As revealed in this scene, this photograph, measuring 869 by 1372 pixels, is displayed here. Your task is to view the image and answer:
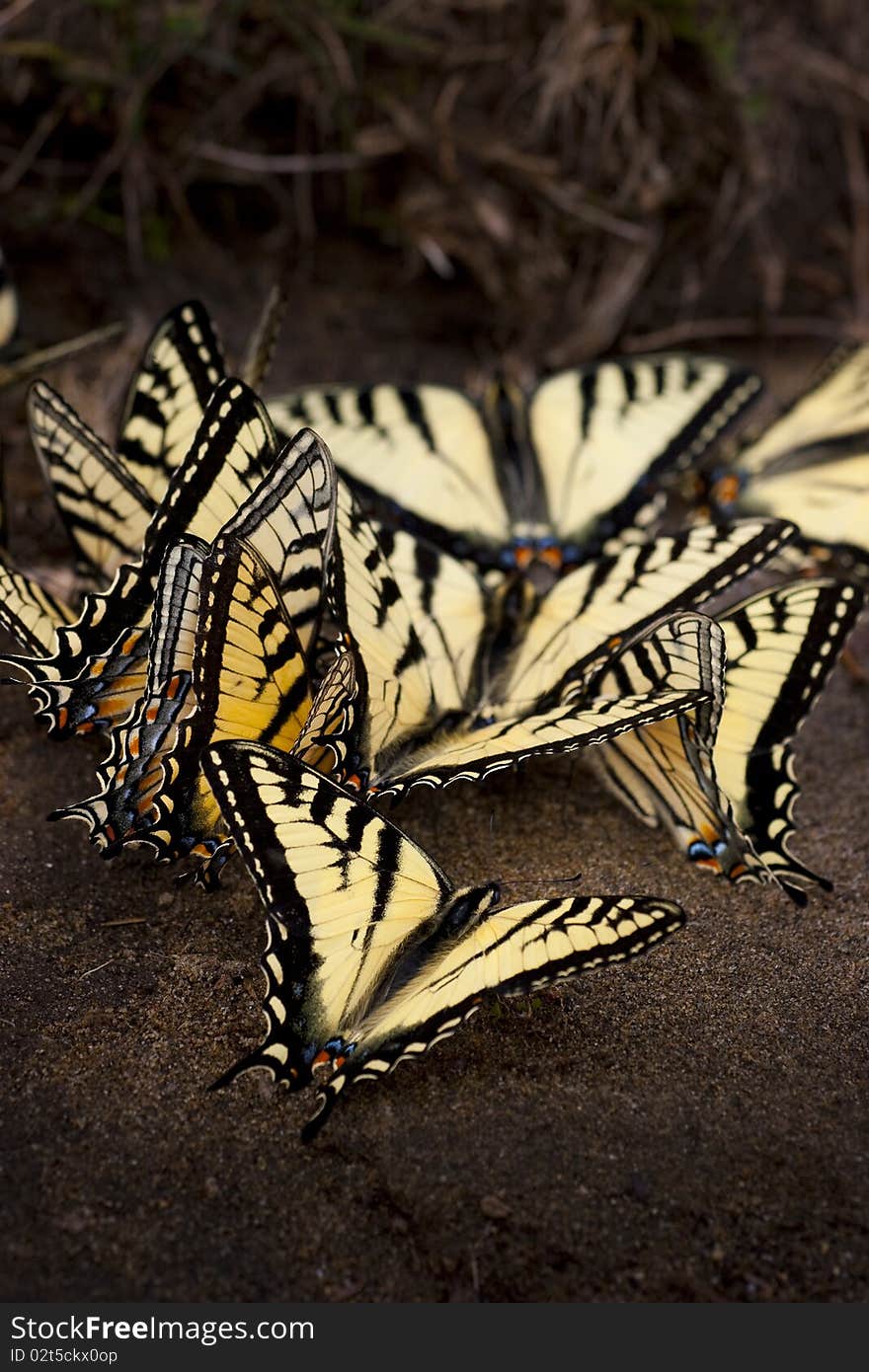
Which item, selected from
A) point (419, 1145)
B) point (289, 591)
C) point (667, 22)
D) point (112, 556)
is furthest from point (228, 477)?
point (667, 22)

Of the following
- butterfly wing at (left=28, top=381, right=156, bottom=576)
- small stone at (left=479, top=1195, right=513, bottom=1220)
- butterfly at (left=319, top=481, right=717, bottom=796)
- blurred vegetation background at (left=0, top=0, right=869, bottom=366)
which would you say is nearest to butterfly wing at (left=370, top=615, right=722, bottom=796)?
butterfly at (left=319, top=481, right=717, bottom=796)

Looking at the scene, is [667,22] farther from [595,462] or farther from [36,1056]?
[36,1056]

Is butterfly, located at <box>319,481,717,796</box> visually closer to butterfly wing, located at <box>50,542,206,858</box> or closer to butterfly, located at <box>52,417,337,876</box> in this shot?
butterfly, located at <box>52,417,337,876</box>

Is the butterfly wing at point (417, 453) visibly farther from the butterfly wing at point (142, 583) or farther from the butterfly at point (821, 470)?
the butterfly wing at point (142, 583)

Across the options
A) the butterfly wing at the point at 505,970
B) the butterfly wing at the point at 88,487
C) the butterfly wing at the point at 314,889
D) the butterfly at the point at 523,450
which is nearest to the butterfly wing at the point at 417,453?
the butterfly at the point at 523,450

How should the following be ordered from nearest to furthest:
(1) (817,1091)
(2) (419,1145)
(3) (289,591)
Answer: (2) (419,1145), (1) (817,1091), (3) (289,591)

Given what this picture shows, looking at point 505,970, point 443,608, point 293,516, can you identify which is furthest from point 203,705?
point 443,608
